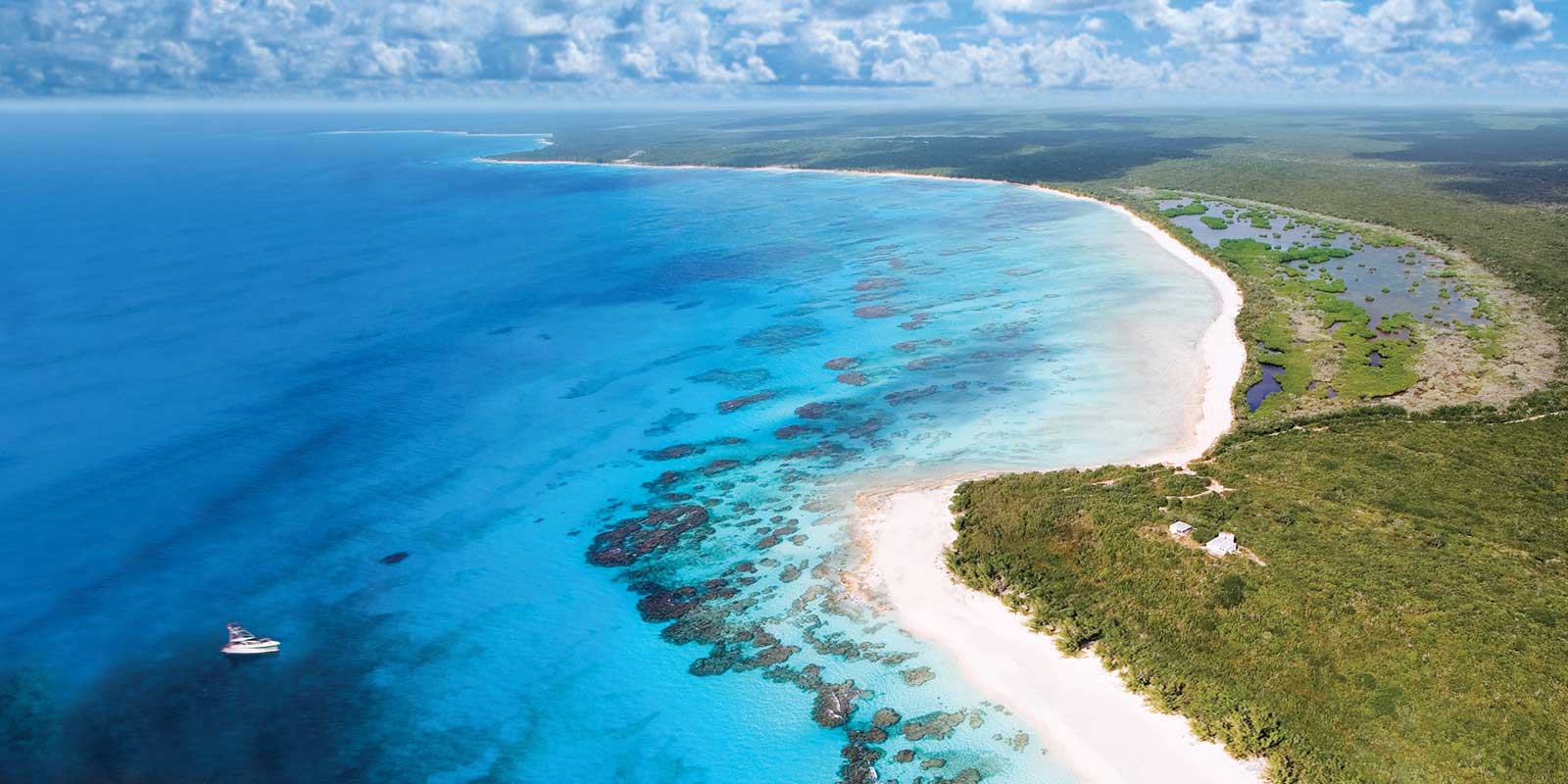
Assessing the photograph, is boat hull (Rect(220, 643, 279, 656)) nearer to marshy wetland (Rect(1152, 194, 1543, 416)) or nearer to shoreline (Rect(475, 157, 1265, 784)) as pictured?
shoreline (Rect(475, 157, 1265, 784))

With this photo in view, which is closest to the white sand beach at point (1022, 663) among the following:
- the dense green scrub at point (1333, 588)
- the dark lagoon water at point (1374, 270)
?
the dense green scrub at point (1333, 588)

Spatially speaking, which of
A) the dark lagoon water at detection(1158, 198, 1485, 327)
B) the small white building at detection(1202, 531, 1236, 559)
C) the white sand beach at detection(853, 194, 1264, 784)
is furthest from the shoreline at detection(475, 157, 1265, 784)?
the dark lagoon water at detection(1158, 198, 1485, 327)

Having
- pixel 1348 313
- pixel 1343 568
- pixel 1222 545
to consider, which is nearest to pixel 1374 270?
pixel 1348 313

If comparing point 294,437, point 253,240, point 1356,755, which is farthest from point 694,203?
point 1356,755

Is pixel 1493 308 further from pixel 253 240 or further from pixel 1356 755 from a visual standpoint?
pixel 253 240

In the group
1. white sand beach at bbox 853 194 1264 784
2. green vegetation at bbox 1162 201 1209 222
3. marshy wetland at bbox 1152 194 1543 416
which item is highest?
green vegetation at bbox 1162 201 1209 222

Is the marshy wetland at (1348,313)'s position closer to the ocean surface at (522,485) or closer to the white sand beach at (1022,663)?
the ocean surface at (522,485)
